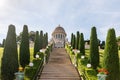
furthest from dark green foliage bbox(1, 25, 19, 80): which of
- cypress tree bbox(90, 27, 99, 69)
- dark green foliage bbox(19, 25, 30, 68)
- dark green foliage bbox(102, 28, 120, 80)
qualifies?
cypress tree bbox(90, 27, 99, 69)

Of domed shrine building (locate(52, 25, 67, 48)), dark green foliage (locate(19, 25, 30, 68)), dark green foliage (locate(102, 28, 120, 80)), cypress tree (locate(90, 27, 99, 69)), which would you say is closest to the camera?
A: dark green foliage (locate(102, 28, 120, 80))

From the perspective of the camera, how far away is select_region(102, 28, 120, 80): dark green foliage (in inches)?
904

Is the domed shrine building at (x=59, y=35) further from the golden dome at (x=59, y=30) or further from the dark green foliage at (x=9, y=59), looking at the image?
the dark green foliage at (x=9, y=59)

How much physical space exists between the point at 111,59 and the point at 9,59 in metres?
8.97

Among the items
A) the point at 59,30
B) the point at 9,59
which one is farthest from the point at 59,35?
the point at 9,59

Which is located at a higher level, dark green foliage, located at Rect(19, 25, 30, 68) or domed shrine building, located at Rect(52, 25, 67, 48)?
domed shrine building, located at Rect(52, 25, 67, 48)

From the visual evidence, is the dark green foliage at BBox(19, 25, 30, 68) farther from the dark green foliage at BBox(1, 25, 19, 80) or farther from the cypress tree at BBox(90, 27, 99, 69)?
the cypress tree at BBox(90, 27, 99, 69)

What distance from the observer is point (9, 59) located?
81.4ft

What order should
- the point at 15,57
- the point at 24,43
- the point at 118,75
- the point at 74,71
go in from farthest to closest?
the point at 24,43 < the point at 74,71 < the point at 15,57 < the point at 118,75

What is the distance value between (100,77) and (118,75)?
13.6ft

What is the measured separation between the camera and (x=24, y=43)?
34.6 m

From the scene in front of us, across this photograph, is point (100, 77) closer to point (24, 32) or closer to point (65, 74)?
point (65, 74)

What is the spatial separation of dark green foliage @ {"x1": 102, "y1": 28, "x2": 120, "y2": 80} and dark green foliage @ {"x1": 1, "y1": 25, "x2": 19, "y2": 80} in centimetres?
799

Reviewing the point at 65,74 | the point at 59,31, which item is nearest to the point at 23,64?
the point at 65,74
